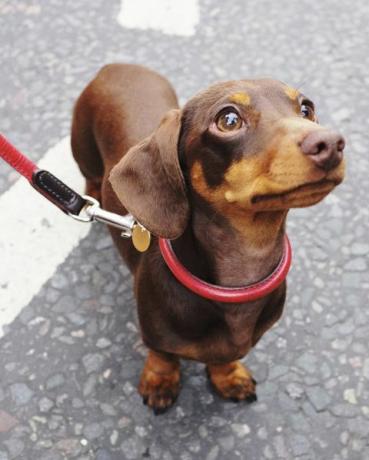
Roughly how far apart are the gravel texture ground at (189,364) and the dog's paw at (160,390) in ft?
0.17

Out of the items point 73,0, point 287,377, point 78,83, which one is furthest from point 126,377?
point 73,0

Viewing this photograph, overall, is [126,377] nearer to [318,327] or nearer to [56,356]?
[56,356]

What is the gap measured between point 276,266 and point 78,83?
256 centimetres

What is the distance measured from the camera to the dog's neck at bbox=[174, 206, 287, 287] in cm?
220

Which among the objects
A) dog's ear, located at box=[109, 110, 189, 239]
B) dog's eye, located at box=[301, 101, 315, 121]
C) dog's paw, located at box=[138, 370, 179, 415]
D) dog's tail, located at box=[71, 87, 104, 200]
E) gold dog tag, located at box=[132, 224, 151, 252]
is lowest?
dog's paw, located at box=[138, 370, 179, 415]

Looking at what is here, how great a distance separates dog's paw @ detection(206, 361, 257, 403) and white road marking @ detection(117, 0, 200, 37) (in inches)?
105

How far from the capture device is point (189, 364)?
10.4 ft

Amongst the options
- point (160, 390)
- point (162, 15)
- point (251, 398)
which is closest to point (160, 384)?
point (160, 390)

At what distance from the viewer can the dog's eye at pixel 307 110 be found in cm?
221

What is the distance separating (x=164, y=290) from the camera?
96.1 inches

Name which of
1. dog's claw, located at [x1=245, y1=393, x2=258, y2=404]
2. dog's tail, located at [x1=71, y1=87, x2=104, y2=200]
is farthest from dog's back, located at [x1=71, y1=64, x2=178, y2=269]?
dog's claw, located at [x1=245, y1=393, x2=258, y2=404]

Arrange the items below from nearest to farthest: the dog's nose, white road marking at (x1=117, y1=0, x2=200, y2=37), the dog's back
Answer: the dog's nose < the dog's back < white road marking at (x1=117, y1=0, x2=200, y2=37)

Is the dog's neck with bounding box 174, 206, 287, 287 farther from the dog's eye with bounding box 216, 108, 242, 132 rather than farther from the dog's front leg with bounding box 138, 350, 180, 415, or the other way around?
the dog's front leg with bounding box 138, 350, 180, 415

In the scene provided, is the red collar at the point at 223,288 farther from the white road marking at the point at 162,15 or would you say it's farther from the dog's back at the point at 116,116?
the white road marking at the point at 162,15
